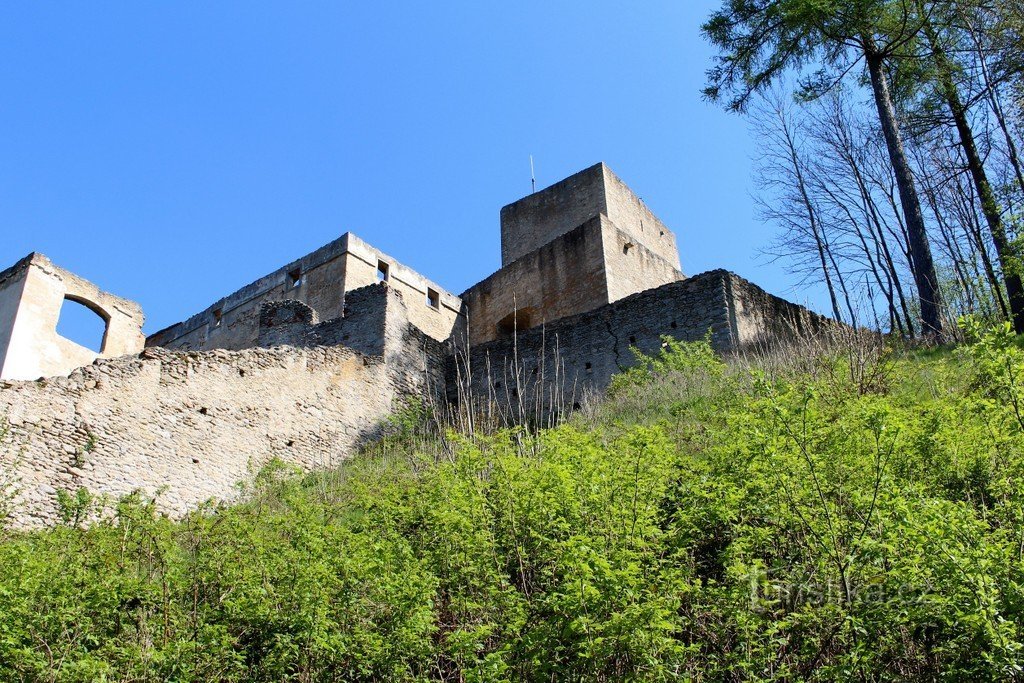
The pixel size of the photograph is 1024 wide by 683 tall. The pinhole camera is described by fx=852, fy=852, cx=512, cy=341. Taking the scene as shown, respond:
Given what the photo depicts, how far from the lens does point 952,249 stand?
47.3 ft

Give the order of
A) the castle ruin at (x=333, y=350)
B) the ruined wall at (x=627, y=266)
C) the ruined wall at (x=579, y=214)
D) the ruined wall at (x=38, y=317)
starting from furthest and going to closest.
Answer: the ruined wall at (x=579, y=214), the ruined wall at (x=38, y=317), the ruined wall at (x=627, y=266), the castle ruin at (x=333, y=350)

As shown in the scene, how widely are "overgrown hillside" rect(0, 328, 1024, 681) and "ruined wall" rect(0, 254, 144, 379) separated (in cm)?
1558

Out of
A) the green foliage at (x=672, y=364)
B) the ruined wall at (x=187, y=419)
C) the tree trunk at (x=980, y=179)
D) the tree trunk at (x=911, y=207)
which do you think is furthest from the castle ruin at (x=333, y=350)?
the tree trunk at (x=980, y=179)

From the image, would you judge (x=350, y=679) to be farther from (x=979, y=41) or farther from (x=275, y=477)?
(x=979, y=41)

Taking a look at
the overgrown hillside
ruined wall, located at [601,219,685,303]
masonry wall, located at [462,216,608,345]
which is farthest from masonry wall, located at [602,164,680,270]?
the overgrown hillside

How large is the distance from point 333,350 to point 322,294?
27.6 ft

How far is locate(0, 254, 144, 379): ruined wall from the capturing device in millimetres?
20188

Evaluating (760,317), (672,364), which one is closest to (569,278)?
(760,317)

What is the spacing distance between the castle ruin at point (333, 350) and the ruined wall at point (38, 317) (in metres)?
0.05

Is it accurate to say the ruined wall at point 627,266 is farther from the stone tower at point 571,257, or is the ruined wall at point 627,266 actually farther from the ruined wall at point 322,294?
the ruined wall at point 322,294

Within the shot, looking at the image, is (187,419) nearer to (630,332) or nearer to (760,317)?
(630,332)

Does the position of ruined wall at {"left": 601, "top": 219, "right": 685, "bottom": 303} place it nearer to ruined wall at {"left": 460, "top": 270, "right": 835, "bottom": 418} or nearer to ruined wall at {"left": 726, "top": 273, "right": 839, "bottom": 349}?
ruined wall at {"left": 460, "top": 270, "right": 835, "bottom": 418}

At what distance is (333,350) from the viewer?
1346cm

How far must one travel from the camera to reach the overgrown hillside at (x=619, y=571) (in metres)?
3.92
